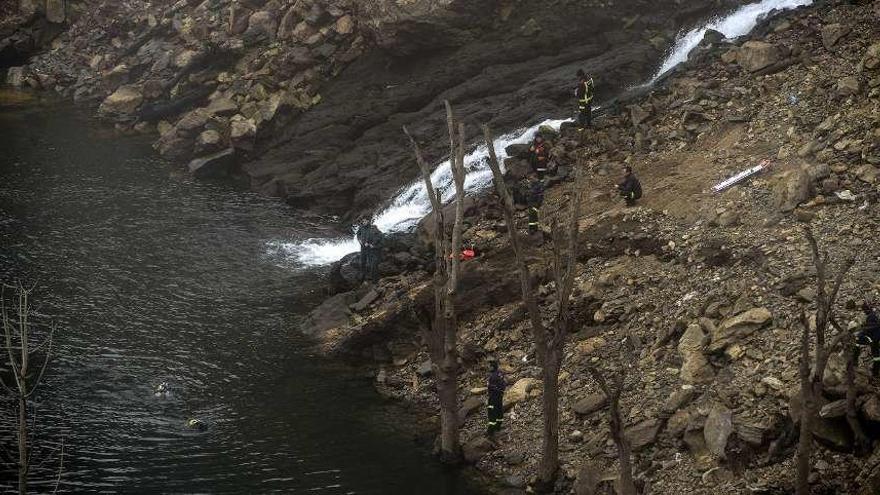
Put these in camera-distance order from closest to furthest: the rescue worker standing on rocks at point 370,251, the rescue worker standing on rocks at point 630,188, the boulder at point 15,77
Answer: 1. the rescue worker standing on rocks at point 630,188
2. the rescue worker standing on rocks at point 370,251
3. the boulder at point 15,77

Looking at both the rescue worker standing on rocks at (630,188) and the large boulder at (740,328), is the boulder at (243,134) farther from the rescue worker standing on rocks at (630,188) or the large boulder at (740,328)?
the large boulder at (740,328)

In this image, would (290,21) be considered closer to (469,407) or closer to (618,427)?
(469,407)

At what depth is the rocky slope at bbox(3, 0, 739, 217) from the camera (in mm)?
36656

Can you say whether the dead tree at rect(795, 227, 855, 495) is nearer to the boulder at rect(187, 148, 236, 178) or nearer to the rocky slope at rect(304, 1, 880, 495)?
the rocky slope at rect(304, 1, 880, 495)

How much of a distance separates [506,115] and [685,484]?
2130cm

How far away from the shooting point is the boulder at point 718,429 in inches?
667

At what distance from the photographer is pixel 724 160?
26141 mm

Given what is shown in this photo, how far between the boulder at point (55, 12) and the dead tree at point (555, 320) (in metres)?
44.9

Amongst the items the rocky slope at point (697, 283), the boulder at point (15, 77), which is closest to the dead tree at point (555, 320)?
the rocky slope at point (697, 283)

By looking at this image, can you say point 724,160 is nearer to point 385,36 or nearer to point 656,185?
point 656,185

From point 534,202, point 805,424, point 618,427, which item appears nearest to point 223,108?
point 534,202

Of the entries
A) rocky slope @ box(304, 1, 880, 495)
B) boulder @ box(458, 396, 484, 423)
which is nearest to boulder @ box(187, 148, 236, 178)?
rocky slope @ box(304, 1, 880, 495)

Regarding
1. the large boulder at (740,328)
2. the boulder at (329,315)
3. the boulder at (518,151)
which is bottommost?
the large boulder at (740,328)

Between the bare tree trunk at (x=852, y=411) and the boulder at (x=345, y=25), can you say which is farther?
the boulder at (x=345, y=25)
